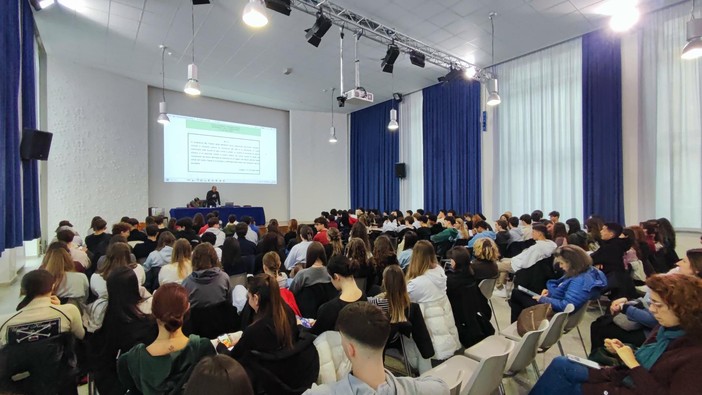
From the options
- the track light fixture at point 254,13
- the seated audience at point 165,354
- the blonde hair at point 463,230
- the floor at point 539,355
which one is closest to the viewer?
the seated audience at point 165,354

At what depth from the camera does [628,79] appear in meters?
6.69

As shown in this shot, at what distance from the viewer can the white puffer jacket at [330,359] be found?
1.84 metres

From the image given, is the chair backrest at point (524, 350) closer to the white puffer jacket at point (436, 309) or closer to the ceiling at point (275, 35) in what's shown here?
the white puffer jacket at point (436, 309)

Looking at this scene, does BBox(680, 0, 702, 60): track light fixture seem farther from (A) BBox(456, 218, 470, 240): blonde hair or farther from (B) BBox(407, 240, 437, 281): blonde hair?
(B) BBox(407, 240, 437, 281): blonde hair

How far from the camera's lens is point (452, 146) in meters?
9.76

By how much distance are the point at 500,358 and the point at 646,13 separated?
7.64 m

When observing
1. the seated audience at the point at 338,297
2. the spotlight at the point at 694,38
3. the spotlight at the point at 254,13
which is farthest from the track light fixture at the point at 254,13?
the spotlight at the point at 694,38

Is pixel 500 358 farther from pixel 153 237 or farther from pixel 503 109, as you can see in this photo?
pixel 503 109

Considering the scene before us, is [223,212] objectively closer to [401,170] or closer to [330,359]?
[401,170]

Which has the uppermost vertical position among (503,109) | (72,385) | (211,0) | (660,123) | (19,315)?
(211,0)

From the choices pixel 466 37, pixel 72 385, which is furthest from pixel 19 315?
pixel 466 37

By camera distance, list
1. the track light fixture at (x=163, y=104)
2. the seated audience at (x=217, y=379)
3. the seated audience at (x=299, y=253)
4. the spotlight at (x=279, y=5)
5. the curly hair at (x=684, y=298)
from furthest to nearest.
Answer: the track light fixture at (x=163, y=104) < the spotlight at (x=279, y=5) < the seated audience at (x=299, y=253) < the curly hair at (x=684, y=298) < the seated audience at (x=217, y=379)

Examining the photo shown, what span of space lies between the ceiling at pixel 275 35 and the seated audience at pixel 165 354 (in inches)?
211

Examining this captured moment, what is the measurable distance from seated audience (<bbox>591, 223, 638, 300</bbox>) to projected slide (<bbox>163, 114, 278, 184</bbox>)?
954 cm
